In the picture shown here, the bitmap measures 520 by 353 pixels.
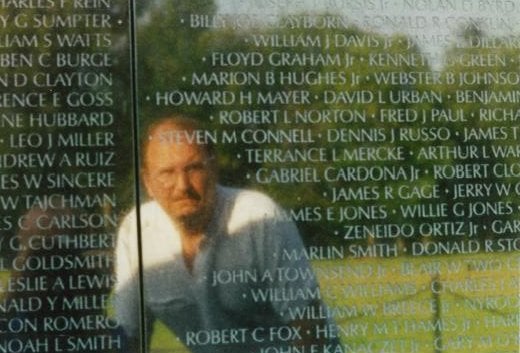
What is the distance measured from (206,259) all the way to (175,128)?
2.07 ft

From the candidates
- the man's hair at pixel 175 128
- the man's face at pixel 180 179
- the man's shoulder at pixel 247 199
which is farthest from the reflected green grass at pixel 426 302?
→ the man's hair at pixel 175 128

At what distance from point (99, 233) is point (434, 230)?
5.28 ft

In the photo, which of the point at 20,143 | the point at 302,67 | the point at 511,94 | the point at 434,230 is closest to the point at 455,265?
the point at 434,230

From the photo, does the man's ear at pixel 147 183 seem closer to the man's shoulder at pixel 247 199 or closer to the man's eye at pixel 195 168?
the man's eye at pixel 195 168

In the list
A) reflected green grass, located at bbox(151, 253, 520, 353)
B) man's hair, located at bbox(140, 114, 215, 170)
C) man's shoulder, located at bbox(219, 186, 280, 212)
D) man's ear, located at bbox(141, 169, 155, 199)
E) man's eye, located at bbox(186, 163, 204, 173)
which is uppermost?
man's hair, located at bbox(140, 114, 215, 170)

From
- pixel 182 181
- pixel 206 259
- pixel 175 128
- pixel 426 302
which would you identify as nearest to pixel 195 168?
pixel 182 181

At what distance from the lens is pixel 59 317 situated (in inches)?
185

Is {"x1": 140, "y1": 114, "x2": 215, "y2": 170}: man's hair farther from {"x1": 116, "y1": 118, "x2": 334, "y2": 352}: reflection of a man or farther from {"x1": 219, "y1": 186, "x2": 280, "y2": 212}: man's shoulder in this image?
{"x1": 219, "y1": 186, "x2": 280, "y2": 212}: man's shoulder

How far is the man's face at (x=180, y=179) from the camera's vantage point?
477 centimetres

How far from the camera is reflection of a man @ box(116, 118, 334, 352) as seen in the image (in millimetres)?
4766

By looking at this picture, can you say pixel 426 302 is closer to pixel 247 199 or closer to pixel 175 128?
pixel 247 199

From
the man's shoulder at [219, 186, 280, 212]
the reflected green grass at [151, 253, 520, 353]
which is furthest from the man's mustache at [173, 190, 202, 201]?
the reflected green grass at [151, 253, 520, 353]

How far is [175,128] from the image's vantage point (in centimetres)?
480

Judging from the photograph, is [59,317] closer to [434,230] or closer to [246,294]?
[246,294]
